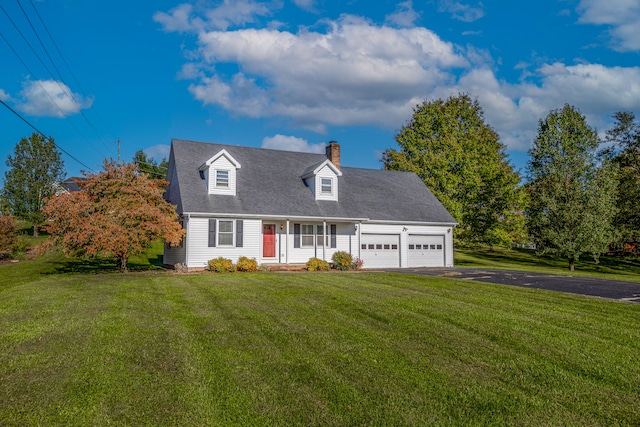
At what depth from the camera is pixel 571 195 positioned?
28297mm

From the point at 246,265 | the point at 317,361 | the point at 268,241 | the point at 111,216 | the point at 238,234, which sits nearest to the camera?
the point at 317,361

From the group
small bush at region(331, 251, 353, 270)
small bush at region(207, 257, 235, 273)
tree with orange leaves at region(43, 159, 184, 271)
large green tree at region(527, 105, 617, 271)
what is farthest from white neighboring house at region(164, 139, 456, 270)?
large green tree at region(527, 105, 617, 271)

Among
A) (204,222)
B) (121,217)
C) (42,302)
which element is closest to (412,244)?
(204,222)

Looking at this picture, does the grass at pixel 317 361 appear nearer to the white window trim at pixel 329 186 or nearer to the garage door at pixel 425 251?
the white window trim at pixel 329 186

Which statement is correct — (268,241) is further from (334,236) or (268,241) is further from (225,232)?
(334,236)

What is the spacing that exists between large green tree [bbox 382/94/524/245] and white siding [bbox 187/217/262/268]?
53.0 ft

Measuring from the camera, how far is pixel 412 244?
87.1 ft

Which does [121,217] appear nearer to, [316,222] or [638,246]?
[316,222]

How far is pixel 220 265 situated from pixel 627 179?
112 ft

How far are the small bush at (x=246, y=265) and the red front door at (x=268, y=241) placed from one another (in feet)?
7.92

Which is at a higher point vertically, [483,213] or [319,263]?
[483,213]

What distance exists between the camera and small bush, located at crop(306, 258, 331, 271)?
2159 cm

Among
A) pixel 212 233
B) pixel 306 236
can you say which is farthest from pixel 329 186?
pixel 212 233

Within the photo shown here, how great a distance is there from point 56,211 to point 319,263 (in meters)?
11.7
